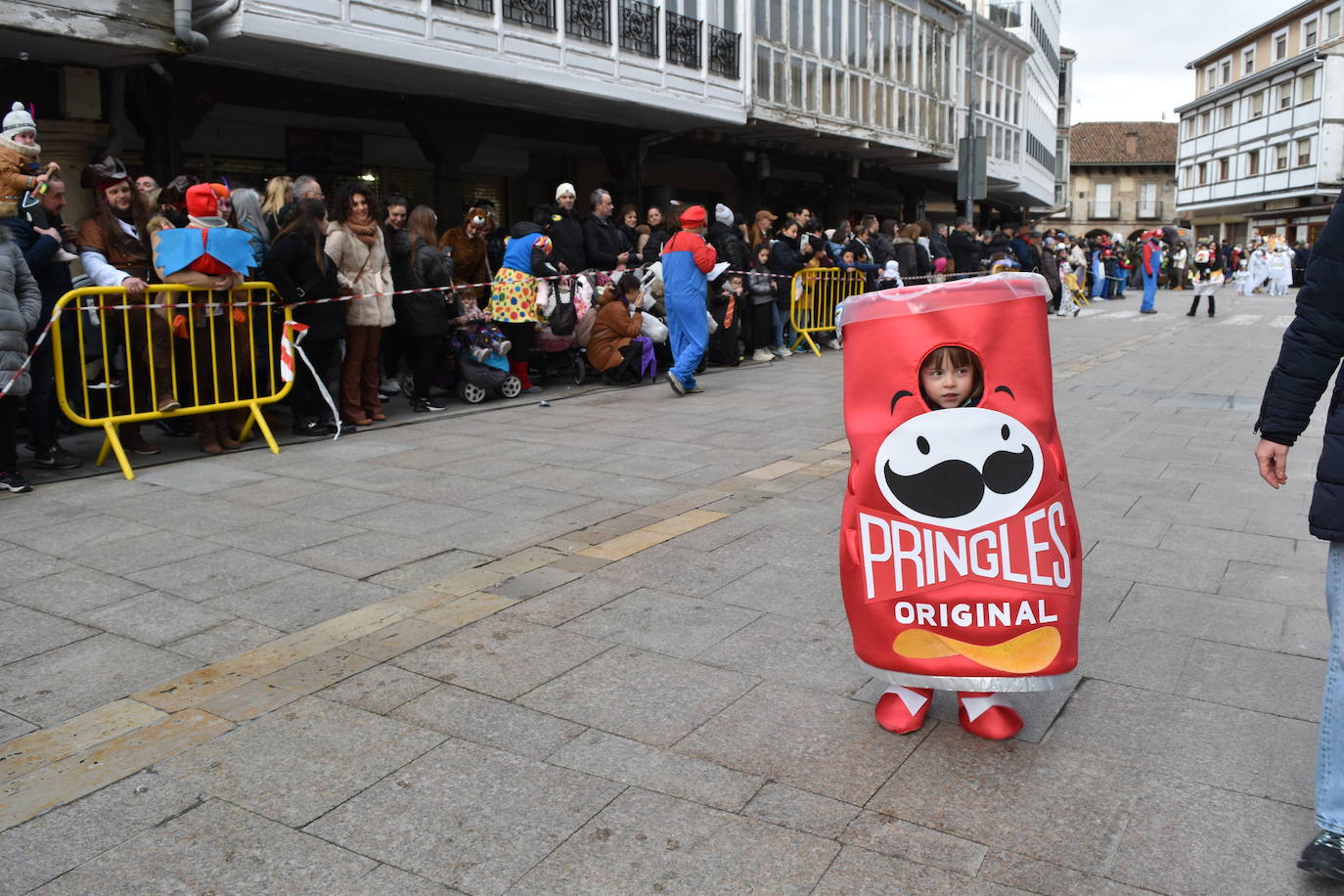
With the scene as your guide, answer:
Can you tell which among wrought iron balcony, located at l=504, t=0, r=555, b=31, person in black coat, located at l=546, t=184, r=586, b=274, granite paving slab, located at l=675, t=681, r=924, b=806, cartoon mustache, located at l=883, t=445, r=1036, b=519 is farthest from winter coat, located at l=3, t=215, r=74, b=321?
wrought iron balcony, located at l=504, t=0, r=555, b=31

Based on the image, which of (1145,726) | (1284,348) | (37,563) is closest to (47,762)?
(37,563)

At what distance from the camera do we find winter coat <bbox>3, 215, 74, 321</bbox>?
6.98 metres

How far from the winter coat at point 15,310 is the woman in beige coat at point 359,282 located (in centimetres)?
231

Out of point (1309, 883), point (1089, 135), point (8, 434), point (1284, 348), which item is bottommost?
point (1309, 883)

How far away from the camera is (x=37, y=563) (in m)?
5.25

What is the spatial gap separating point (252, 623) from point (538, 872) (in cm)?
225

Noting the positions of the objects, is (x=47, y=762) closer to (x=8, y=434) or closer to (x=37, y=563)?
(x=37, y=563)

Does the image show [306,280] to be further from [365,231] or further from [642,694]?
[642,694]

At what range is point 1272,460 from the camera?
289 centimetres

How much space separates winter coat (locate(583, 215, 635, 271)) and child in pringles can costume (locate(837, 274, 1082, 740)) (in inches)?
345

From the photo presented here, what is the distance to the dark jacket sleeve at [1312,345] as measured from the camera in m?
2.66

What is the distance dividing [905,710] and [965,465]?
82 cm

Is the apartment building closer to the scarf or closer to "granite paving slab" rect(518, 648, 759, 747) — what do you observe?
the scarf

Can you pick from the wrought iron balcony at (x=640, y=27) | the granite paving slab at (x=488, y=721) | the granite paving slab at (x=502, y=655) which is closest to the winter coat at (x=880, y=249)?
the wrought iron balcony at (x=640, y=27)
